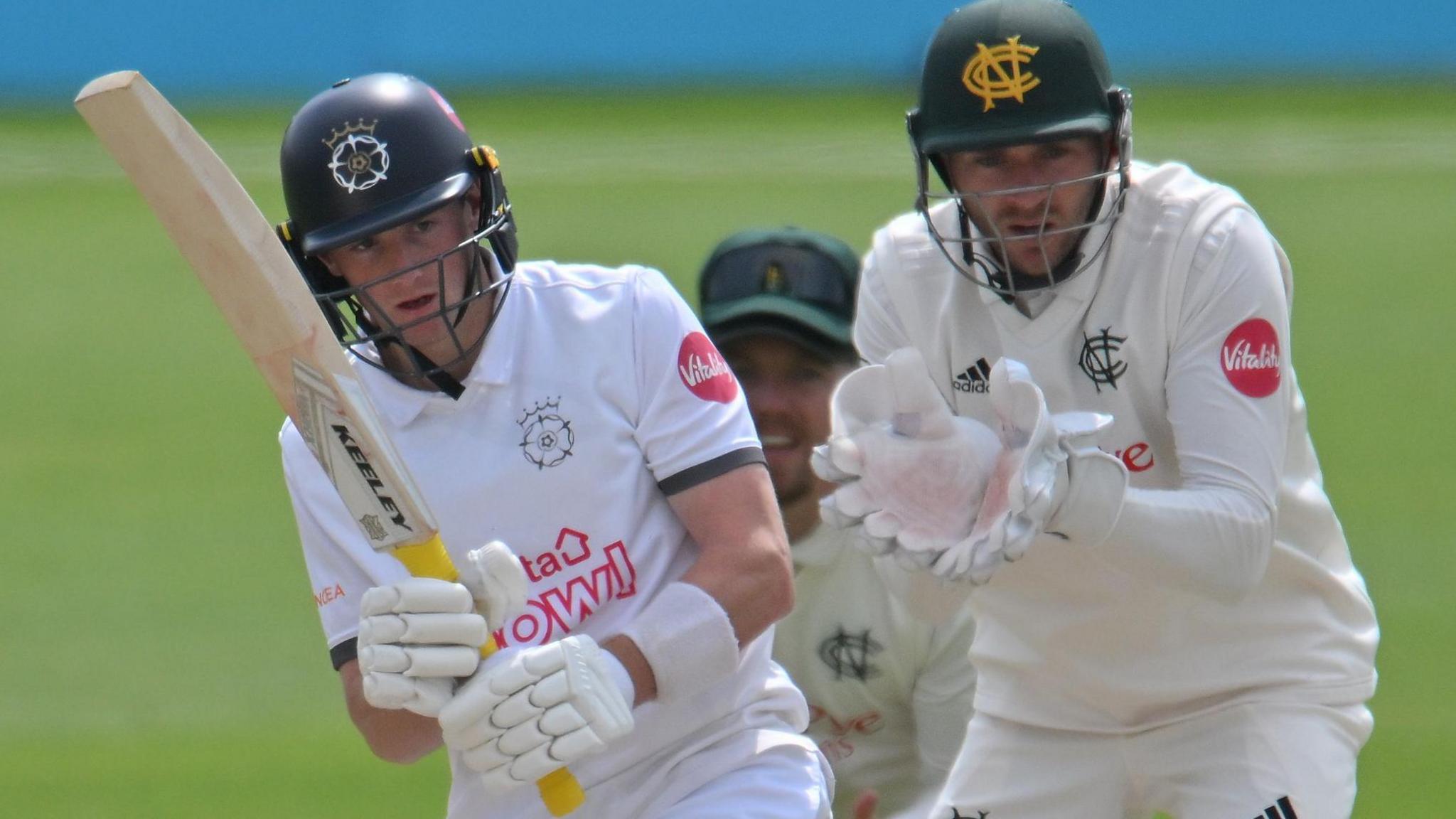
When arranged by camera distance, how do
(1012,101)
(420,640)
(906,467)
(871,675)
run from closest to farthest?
(420,640) → (906,467) → (1012,101) → (871,675)

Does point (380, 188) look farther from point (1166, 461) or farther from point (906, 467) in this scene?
point (1166, 461)

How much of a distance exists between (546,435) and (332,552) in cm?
44

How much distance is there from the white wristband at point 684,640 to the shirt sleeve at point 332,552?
1.57ft

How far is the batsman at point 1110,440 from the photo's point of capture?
3.44 m

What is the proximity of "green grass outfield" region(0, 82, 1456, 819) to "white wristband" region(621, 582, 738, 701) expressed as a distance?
3100mm

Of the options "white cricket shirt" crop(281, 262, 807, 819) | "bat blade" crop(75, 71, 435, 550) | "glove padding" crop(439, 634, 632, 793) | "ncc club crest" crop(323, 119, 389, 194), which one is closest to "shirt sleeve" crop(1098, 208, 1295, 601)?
"white cricket shirt" crop(281, 262, 807, 819)

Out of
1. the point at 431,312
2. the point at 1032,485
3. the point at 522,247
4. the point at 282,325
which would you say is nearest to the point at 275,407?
the point at 522,247

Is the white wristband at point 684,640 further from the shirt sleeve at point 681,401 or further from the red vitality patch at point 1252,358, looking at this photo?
the red vitality patch at point 1252,358

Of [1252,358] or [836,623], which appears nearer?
[1252,358]

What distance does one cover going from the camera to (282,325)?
3.18 meters

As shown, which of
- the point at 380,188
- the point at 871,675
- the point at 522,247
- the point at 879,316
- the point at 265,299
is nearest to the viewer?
the point at 265,299

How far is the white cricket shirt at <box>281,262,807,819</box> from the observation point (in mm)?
3525

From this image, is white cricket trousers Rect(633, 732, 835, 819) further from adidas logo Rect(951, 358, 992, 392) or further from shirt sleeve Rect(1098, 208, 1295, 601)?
adidas logo Rect(951, 358, 992, 392)

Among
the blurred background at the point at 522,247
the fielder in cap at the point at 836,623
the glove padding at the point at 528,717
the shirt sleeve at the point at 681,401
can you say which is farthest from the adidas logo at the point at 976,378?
the blurred background at the point at 522,247
